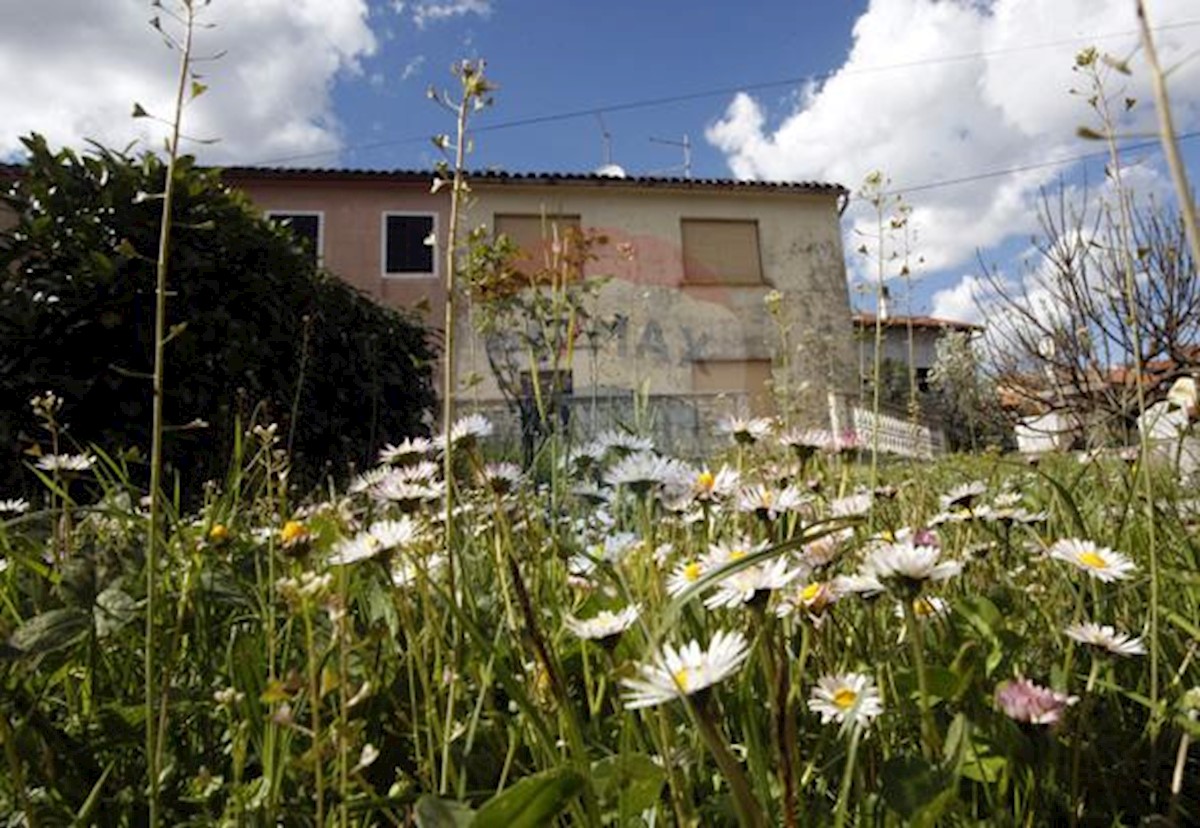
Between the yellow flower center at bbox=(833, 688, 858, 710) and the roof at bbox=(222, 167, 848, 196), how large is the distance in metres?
12.5

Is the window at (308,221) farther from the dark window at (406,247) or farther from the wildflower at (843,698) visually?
the wildflower at (843,698)

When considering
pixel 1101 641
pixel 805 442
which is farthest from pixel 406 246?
pixel 1101 641

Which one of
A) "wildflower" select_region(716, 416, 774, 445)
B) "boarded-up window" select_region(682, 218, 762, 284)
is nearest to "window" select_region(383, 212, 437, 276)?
"boarded-up window" select_region(682, 218, 762, 284)

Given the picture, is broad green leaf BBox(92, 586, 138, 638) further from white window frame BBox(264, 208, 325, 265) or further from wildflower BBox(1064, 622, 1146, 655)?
white window frame BBox(264, 208, 325, 265)

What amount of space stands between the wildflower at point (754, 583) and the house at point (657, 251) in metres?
12.0

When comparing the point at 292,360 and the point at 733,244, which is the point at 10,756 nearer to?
the point at 292,360

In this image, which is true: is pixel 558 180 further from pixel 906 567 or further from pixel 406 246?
pixel 906 567

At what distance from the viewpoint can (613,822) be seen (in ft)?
2.20

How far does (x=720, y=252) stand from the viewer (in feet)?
47.4

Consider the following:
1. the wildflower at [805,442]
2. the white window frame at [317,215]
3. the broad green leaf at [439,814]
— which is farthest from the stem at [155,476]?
the white window frame at [317,215]

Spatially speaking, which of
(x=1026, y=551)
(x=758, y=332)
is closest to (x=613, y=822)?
(x=1026, y=551)

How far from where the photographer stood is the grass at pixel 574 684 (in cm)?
59

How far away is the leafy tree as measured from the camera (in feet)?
9.48

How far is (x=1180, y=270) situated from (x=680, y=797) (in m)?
10.1
